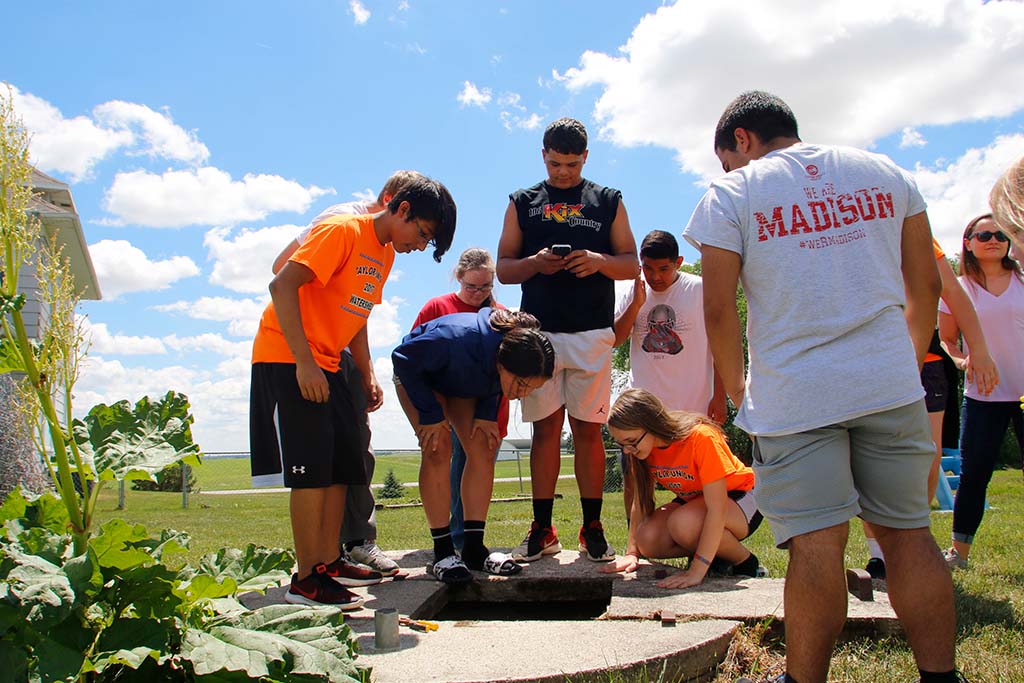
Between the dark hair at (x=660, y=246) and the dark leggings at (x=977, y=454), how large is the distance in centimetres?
182

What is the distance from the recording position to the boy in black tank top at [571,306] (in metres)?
4.40

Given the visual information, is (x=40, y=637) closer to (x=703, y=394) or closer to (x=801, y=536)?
(x=801, y=536)

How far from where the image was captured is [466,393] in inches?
161

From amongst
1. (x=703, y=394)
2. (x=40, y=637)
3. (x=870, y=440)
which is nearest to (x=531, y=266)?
(x=703, y=394)

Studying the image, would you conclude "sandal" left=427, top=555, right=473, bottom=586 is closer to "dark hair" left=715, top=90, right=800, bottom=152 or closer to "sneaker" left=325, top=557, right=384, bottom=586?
"sneaker" left=325, top=557, right=384, bottom=586

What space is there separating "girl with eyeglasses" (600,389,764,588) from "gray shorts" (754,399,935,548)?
1396 mm

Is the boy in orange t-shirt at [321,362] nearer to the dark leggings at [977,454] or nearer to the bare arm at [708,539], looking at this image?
the bare arm at [708,539]

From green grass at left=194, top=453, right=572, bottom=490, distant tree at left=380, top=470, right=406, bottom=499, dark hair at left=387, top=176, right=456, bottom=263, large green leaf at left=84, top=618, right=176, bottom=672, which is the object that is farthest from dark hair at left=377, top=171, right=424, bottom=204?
green grass at left=194, top=453, right=572, bottom=490

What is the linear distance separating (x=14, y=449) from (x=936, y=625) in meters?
7.49

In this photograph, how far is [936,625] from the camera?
88.0 inches

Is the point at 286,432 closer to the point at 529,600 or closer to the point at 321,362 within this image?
the point at 321,362

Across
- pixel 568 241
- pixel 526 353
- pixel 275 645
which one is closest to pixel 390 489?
pixel 568 241

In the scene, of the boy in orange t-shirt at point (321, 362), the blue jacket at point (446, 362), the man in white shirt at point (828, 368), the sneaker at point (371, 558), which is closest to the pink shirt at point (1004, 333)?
the man in white shirt at point (828, 368)

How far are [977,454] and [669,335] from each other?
1752 mm
